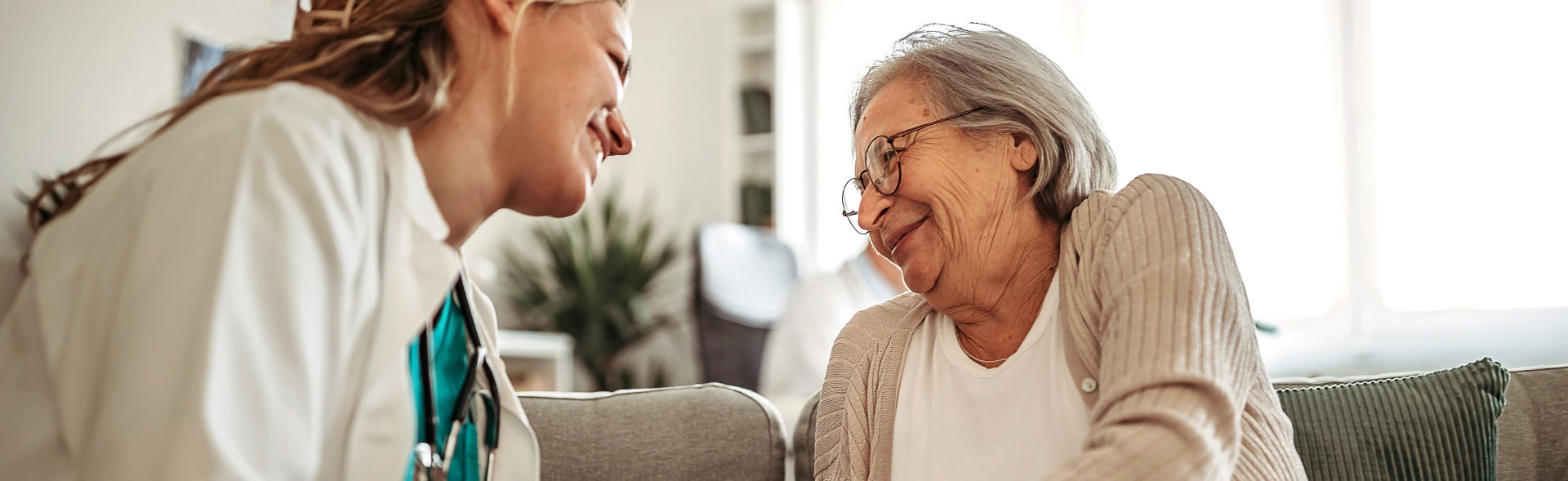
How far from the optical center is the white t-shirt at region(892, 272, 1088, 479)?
1.28 metres

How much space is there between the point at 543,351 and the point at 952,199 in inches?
124

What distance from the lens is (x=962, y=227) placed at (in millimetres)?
1438

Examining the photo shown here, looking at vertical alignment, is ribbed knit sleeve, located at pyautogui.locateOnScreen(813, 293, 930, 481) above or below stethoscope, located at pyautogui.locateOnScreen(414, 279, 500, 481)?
below

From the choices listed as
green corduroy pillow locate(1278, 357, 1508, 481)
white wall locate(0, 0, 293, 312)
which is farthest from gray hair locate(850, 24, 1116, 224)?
white wall locate(0, 0, 293, 312)

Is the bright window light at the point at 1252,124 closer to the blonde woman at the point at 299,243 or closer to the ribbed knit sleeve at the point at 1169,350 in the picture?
the ribbed knit sleeve at the point at 1169,350

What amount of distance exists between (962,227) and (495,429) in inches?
26.5

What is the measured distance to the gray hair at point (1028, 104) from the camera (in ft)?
4.66

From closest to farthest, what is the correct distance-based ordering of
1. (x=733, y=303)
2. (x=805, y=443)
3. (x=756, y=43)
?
1. (x=805, y=443)
2. (x=733, y=303)
3. (x=756, y=43)

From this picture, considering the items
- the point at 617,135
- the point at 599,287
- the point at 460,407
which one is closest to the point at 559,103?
the point at 617,135

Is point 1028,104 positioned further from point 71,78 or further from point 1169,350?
point 71,78

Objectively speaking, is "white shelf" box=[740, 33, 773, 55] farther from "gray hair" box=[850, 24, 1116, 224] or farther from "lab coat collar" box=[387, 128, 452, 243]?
"lab coat collar" box=[387, 128, 452, 243]

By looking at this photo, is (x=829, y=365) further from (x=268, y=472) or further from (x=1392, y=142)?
(x=1392, y=142)

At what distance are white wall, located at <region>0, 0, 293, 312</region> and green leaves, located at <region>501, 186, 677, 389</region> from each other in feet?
6.05

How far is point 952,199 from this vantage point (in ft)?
4.74
